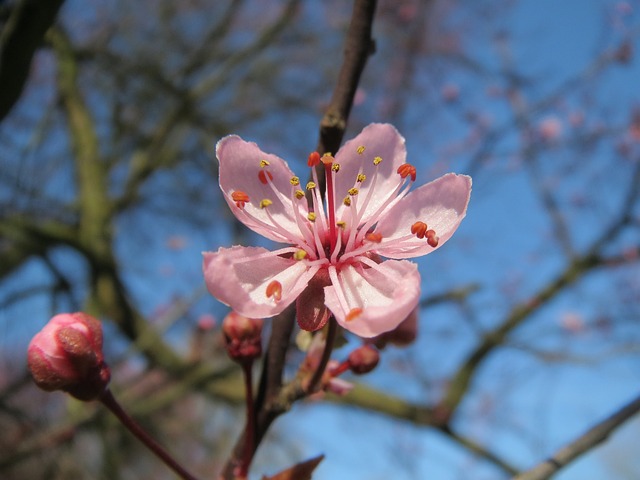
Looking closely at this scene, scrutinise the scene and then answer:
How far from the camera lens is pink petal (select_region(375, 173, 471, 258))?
1.00 m

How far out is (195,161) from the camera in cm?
568

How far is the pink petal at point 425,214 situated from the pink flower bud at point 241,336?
293mm

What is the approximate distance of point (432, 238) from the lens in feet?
3.09

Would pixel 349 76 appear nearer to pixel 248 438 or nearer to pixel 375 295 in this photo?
pixel 375 295

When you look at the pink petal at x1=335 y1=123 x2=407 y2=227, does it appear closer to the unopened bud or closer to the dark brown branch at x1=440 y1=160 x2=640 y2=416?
the unopened bud

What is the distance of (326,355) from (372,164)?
435mm

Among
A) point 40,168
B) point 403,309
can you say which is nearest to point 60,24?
point 40,168

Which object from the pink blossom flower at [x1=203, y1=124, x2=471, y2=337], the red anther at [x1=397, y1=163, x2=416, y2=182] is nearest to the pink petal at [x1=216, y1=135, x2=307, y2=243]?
the pink blossom flower at [x1=203, y1=124, x2=471, y2=337]

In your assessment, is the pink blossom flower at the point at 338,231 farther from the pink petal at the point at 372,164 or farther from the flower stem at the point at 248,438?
the flower stem at the point at 248,438

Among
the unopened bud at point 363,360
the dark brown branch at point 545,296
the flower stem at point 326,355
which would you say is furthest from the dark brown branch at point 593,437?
the dark brown branch at point 545,296

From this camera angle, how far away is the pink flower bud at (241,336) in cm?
106

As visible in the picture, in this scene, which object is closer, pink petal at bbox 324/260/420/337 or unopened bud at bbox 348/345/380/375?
pink petal at bbox 324/260/420/337

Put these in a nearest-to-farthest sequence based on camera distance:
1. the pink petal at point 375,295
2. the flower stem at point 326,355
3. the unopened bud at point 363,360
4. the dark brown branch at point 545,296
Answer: the pink petal at point 375,295 → the flower stem at point 326,355 → the unopened bud at point 363,360 → the dark brown branch at point 545,296

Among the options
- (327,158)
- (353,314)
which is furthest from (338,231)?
(353,314)
